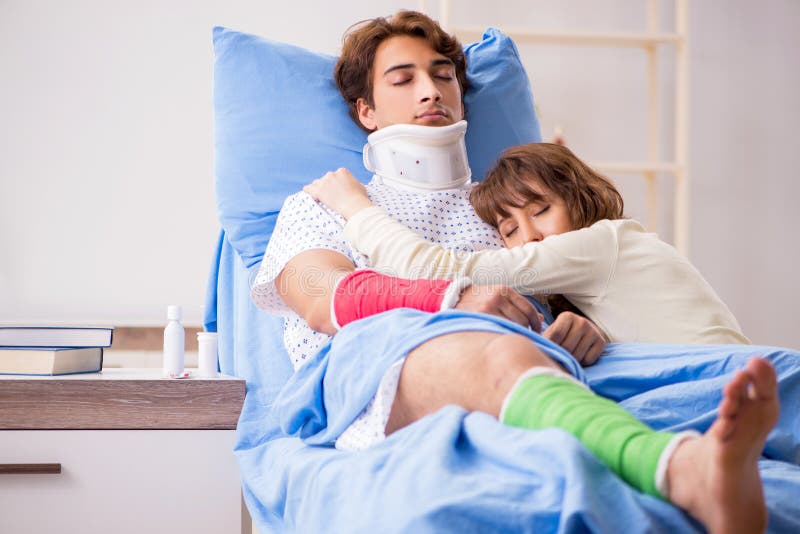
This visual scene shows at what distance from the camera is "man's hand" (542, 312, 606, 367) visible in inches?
44.0

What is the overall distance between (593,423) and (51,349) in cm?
112

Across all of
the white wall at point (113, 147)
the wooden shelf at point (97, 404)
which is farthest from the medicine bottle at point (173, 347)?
the white wall at point (113, 147)

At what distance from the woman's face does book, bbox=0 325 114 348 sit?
0.81m

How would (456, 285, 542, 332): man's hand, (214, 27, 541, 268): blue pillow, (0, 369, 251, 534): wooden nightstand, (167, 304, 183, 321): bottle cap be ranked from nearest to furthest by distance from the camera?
(456, 285, 542, 332): man's hand → (0, 369, 251, 534): wooden nightstand → (167, 304, 183, 321): bottle cap → (214, 27, 541, 268): blue pillow

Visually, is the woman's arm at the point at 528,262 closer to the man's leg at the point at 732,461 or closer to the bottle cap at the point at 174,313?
the bottle cap at the point at 174,313

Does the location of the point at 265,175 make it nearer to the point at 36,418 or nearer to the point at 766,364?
the point at 36,418

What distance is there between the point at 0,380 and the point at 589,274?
3.27ft

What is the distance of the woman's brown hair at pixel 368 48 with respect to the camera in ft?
5.88

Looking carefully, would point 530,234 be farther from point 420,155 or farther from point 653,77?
point 653,77

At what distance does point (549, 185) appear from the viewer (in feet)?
4.82

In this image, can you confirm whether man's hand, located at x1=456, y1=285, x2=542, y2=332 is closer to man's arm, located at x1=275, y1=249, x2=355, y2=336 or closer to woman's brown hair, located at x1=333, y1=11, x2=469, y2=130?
man's arm, located at x1=275, y1=249, x2=355, y2=336

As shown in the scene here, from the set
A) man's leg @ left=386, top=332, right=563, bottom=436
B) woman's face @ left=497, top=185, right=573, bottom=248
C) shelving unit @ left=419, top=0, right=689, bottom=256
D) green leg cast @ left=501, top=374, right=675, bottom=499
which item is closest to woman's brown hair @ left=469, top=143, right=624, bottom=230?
woman's face @ left=497, top=185, right=573, bottom=248

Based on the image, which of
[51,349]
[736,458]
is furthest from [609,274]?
[51,349]

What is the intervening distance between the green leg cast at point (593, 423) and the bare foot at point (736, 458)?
0.12 ft
